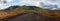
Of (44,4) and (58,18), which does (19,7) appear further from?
(58,18)

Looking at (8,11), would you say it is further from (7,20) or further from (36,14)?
(36,14)

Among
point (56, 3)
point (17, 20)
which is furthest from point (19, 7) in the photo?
point (56, 3)

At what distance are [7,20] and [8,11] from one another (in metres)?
0.08

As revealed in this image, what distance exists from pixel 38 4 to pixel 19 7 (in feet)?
0.59

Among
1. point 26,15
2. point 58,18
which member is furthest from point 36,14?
point 58,18

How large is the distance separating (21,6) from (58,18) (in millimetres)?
352

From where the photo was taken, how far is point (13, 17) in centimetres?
90

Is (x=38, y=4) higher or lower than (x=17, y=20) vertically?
higher

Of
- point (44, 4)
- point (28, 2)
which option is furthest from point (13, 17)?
point (44, 4)

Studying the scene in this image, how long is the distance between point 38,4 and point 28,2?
0.31ft

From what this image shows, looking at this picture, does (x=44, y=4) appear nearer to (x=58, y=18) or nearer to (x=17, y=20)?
(x=58, y=18)

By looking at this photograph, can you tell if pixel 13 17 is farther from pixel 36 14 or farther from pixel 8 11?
pixel 36 14

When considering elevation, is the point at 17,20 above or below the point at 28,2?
below

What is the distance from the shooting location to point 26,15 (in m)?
0.90
